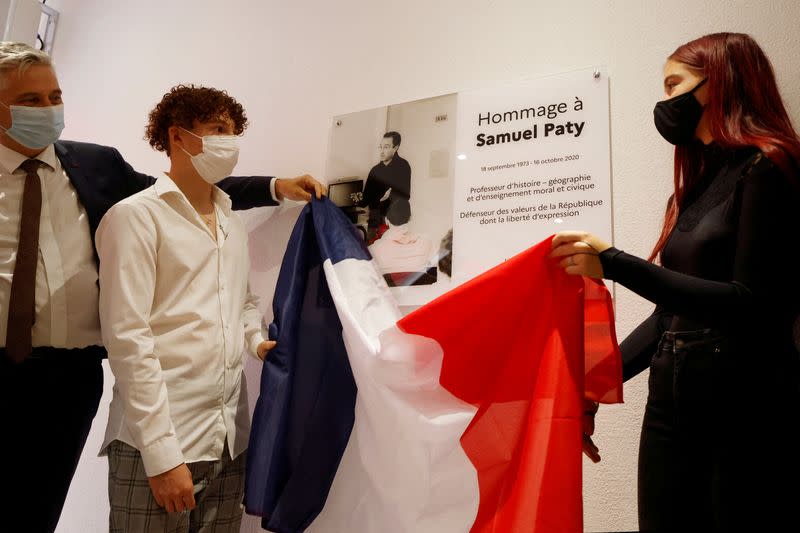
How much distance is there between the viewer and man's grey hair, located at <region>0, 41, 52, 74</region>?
1.57 metres

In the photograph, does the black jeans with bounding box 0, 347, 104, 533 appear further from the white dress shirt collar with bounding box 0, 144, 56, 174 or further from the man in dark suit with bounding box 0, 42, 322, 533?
the white dress shirt collar with bounding box 0, 144, 56, 174

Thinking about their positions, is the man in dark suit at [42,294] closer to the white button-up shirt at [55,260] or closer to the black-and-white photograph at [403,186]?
the white button-up shirt at [55,260]

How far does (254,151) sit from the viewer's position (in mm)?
2217

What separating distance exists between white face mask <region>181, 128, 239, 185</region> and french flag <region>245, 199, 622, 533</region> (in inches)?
14.5

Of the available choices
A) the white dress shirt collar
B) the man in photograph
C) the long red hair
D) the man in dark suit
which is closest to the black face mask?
the long red hair

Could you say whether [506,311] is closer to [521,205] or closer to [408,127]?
[521,205]

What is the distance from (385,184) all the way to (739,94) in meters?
1.01

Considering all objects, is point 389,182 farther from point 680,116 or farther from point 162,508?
point 162,508

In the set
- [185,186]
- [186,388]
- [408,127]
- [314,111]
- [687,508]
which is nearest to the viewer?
[687,508]

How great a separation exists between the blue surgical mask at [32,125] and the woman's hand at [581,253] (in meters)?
1.28

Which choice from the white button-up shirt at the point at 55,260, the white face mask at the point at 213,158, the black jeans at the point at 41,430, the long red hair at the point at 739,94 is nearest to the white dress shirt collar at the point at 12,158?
the white button-up shirt at the point at 55,260

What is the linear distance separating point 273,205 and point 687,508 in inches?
57.5

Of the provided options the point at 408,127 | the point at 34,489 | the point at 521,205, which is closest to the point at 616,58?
the point at 521,205

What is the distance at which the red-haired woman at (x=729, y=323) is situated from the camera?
1037 millimetres
